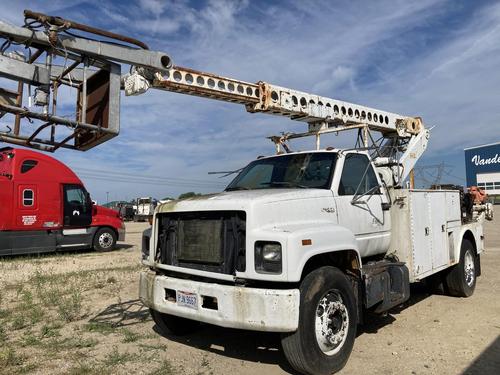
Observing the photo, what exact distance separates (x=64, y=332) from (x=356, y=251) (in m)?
3.85

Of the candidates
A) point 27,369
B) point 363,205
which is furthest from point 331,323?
point 27,369

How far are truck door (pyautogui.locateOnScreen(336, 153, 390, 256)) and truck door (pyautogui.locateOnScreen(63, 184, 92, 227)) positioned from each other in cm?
1166

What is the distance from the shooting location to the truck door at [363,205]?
530cm

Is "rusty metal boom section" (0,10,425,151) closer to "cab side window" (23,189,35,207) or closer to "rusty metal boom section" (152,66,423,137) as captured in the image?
"rusty metal boom section" (152,66,423,137)

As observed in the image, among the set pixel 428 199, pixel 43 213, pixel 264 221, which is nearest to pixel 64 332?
pixel 264 221

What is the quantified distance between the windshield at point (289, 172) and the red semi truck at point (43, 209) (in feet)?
32.9

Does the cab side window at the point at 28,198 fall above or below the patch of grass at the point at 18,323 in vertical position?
above

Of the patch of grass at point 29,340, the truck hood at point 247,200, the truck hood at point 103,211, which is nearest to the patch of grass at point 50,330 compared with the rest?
the patch of grass at point 29,340

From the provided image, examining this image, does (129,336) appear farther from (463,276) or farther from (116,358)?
(463,276)

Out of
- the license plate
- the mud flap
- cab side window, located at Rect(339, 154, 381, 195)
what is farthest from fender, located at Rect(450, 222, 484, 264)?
the license plate

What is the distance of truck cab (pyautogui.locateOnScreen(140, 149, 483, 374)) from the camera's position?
4.16m

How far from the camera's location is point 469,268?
26.1ft

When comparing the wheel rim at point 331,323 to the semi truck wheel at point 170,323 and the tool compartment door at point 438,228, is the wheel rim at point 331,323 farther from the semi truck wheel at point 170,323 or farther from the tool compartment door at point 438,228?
the tool compartment door at point 438,228

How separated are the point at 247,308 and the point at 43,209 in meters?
12.1
